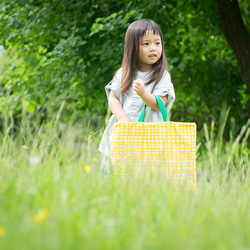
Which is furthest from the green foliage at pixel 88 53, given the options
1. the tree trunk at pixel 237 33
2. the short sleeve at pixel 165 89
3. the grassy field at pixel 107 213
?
the grassy field at pixel 107 213

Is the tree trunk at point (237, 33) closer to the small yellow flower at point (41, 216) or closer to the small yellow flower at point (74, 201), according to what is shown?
the small yellow flower at point (74, 201)

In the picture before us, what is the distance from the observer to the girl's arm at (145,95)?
7.56 feet

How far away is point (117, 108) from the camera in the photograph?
2.59 m

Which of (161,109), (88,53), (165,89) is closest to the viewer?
(161,109)

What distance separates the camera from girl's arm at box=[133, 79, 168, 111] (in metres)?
2.30

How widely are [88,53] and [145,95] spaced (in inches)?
131

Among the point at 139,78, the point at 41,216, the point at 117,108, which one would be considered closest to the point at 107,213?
the point at 41,216

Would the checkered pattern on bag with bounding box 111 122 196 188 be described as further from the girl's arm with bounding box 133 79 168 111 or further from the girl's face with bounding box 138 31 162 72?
the girl's face with bounding box 138 31 162 72

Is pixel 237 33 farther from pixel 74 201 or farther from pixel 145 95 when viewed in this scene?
pixel 74 201

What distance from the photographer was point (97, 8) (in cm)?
568

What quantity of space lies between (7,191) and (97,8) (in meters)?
4.69

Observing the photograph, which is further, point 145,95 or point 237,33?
point 237,33

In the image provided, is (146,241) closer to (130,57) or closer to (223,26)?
(130,57)

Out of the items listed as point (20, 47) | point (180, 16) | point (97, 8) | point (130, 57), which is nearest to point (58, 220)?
point (130, 57)
